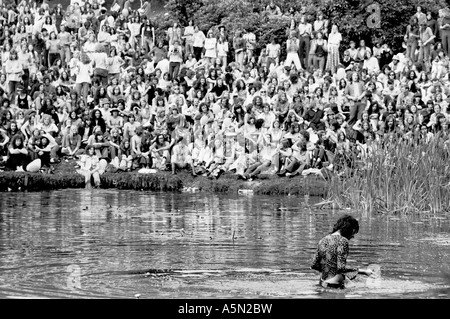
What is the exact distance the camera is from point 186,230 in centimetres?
2322

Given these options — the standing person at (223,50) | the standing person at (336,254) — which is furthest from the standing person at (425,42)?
the standing person at (336,254)

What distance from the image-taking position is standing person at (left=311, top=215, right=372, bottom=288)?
1612 cm

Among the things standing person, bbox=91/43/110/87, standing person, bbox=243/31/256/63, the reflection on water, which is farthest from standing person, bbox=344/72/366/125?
standing person, bbox=91/43/110/87

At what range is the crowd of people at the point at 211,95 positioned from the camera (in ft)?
103

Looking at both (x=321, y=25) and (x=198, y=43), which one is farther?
(x=198, y=43)

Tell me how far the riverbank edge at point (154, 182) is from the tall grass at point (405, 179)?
16.0ft

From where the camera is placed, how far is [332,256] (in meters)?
16.3

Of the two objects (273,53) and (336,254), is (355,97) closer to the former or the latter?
(273,53)

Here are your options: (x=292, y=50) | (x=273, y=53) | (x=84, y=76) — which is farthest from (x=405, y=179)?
(x=84, y=76)

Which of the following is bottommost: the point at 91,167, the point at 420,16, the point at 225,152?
the point at 91,167

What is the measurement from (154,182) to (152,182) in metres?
0.05

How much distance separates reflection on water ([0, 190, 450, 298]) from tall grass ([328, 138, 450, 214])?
68 cm

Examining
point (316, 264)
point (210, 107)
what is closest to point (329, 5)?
point (210, 107)

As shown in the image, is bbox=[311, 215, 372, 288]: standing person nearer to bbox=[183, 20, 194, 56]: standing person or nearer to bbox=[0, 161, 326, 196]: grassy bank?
bbox=[0, 161, 326, 196]: grassy bank
